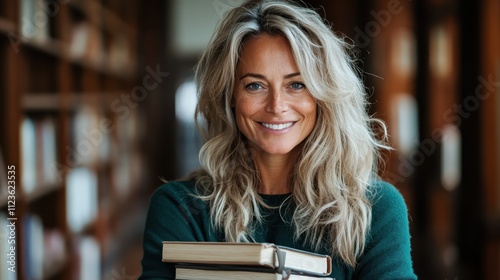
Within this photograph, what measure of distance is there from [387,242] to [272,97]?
1.27 feet

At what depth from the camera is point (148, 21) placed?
324 inches

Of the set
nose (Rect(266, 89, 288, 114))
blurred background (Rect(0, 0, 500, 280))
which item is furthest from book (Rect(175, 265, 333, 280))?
blurred background (Rect(0, 0, 500, 280))

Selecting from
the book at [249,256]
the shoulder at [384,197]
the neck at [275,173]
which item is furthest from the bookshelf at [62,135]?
the shoulder at [384,197]

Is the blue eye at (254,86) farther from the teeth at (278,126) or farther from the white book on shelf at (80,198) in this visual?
the white book on shelf at (80,198)

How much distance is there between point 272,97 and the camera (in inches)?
56.7

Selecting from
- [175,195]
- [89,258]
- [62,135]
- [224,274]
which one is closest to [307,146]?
[175,195]

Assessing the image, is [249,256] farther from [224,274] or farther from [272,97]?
[272,97]

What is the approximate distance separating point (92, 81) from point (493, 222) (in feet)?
8.55

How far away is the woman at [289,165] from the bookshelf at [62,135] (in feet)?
3.93

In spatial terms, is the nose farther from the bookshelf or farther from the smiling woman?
the bookshelf

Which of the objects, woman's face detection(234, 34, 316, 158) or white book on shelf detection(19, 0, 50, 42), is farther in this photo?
white book on shelf detection(19, 0, 50, 42)

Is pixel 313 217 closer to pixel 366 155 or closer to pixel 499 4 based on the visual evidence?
pixel 366 155

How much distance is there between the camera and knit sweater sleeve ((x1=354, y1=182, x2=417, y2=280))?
4.49 ft

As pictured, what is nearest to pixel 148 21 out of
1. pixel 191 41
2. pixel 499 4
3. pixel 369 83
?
pixel 191 41
